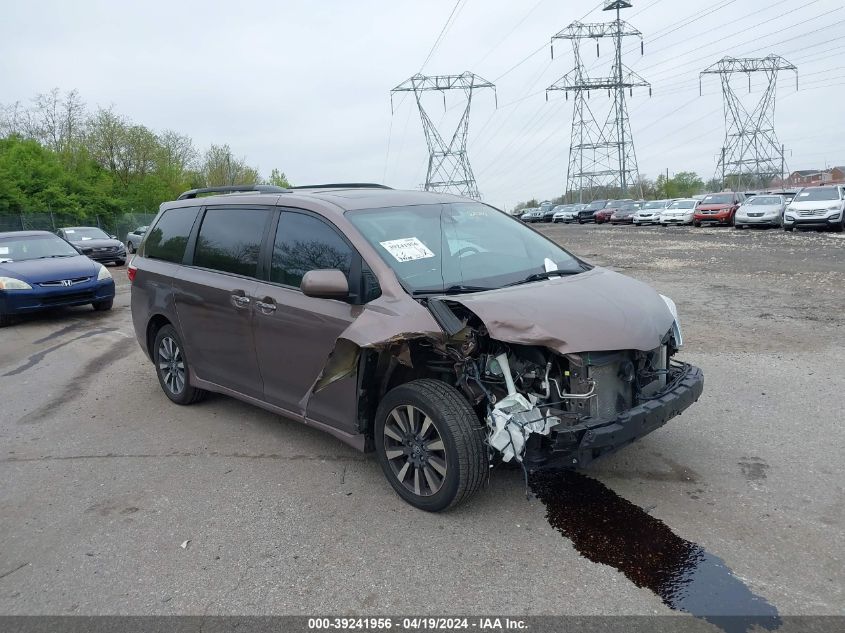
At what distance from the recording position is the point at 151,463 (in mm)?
4824

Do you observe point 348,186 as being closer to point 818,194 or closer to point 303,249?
point 303,249

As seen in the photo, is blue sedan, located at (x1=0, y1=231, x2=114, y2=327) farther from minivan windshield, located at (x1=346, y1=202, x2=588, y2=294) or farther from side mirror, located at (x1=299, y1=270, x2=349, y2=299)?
side mirror, located at (x1=299, y1=270, x2=349, y2=299)

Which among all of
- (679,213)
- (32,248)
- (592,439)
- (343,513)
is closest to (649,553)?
(592,439)

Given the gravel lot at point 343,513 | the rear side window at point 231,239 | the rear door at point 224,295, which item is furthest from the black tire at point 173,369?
the rear side window at point 231,239

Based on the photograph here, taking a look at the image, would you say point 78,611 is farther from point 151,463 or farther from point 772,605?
point 772,605

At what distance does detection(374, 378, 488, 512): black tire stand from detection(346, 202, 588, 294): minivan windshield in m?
0.68

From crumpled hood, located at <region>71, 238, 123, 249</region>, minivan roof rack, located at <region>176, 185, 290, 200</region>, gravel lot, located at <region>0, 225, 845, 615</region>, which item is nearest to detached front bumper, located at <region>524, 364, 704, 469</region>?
gravel lot, located at <region>0, 225, 845, 615</region>

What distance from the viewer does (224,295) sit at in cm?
513

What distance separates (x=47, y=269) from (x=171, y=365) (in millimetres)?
6660

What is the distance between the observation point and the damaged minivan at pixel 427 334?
3.62 meters

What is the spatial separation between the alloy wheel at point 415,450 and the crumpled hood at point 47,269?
936 cm

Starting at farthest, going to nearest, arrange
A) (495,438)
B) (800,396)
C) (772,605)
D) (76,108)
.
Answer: (76,108), (800,396), (495,438), (772,605)

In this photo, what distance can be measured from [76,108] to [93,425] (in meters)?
53.8

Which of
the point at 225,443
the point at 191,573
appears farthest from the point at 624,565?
the point at 225,443
